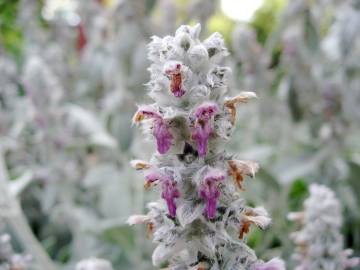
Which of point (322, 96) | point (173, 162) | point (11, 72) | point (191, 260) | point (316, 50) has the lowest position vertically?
point (191, 260)

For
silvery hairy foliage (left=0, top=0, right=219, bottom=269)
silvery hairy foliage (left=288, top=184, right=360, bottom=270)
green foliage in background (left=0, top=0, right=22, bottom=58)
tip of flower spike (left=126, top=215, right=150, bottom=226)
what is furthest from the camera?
green foliage in background (left=0, top=0, right=22, bottom=58)

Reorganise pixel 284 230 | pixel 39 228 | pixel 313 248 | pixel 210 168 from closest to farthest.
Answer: pixel 210 168
pixel 313 248
pixel 284 230
pixel 39 228

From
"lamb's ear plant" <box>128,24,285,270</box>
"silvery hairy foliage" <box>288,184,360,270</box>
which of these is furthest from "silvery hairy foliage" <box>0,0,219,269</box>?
"lamb's ear plant" <box>128,24,285,270</box>

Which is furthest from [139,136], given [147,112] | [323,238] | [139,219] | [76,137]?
[147,112]

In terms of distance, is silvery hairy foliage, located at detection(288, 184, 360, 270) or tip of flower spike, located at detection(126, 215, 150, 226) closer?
tip of flower spike, located at detection(126, 215, 150, 226)

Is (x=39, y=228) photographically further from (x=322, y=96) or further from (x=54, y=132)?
(x=322, y=96)

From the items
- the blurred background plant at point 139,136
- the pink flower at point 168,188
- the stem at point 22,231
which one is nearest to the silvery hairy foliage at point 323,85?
the blurred background plant at point 139,136

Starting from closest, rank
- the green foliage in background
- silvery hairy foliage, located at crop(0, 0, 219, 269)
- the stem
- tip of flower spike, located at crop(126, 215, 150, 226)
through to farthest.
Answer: tip of flower spike, located at crop(126, 215, 150, 226)
the stem
silvery hairy foliage, located at crop(0, 0, 219, 269)
the green foliage in background

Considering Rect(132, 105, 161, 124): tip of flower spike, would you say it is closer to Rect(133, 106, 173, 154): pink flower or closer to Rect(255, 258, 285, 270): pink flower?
Rect(133, 106, 173, 154): pink flower

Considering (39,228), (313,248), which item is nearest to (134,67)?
(39,228)
